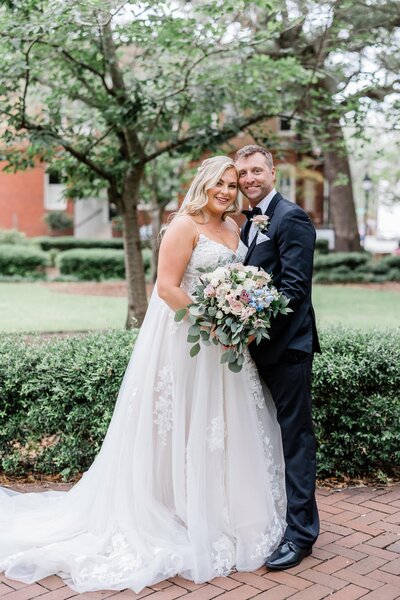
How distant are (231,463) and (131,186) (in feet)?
22.9

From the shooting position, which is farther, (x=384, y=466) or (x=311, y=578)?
(x=384, y=466)

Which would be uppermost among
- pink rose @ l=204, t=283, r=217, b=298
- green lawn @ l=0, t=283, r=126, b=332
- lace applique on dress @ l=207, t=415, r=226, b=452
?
pink rose @ l=204, t=283, r=217, b=298

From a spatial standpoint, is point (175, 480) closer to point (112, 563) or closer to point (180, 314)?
point (112, 563)

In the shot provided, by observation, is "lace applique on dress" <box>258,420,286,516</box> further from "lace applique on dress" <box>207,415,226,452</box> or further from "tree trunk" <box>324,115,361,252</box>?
"tree trunk" <box>324,115,361,252</box>

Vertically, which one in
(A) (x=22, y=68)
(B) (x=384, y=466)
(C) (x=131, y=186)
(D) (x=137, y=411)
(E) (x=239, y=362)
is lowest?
(B) (x=384, y=466)

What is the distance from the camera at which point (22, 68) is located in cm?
738

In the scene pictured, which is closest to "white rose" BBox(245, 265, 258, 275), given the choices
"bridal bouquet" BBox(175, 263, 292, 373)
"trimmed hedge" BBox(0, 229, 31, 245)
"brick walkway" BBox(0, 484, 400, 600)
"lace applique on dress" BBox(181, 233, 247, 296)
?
"bridal bouquet" BBox(175, 263, 292, 373)

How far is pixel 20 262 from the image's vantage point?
2223cm

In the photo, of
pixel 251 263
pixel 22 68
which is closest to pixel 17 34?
pixel 22 68

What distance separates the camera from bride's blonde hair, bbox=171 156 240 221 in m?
3.94

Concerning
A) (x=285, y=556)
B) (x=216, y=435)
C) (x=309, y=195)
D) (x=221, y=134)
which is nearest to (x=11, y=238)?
(x=309, y=195)

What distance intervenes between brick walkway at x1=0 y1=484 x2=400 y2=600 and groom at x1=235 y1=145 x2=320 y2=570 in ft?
0.47

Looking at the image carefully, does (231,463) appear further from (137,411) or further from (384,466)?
(384,466)

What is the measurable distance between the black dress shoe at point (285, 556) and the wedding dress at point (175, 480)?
0.22ft
